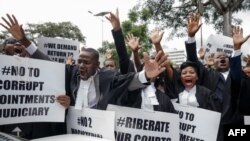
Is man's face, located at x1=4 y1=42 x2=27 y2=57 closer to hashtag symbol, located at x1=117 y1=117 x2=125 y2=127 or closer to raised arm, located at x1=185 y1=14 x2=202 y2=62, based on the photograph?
hashtag symbol, located at x1=117 y1=117 x2=125 y2=127

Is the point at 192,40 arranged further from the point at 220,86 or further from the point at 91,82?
the point at 91,82

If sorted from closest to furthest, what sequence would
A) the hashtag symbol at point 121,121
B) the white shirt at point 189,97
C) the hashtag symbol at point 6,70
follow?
the hashtag symbol at point 6,70
the hashtag symbol at point 121,121
the white shirt at point 189,97

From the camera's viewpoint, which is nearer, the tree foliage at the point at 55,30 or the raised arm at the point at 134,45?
the raised arm at the point at 134,45

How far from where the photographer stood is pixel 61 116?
183 inches

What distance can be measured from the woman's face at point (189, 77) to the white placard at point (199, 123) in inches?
10.9

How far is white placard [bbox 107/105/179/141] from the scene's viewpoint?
4.56 meters

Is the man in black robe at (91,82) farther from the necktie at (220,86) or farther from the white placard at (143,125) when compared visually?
A: the necktie at (220,86)

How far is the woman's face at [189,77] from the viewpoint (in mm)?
4898

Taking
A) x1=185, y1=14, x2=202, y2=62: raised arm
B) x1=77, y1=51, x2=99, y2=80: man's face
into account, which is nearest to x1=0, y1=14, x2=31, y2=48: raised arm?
x1=77, y1=51, x2=99, y2=80: man's face

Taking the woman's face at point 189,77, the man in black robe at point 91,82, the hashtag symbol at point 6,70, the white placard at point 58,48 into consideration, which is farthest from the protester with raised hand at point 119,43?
the white placard at point 58,48

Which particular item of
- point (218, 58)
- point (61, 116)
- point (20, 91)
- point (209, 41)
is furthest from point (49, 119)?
point (209, 41)

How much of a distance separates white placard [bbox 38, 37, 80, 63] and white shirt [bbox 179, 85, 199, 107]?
269 centimetres

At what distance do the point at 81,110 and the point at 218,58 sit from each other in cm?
222

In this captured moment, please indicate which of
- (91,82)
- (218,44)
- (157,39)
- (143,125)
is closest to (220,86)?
(157,39)
